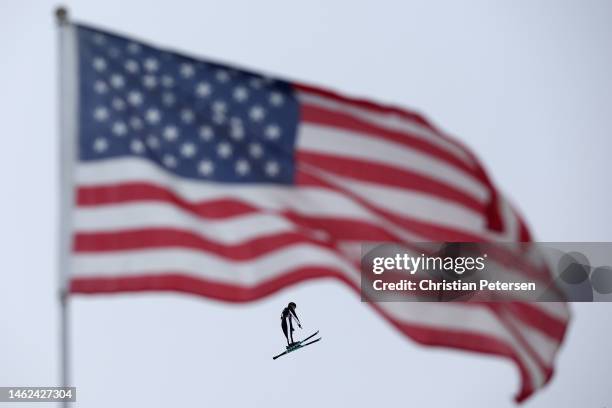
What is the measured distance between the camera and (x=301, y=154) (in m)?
16.8

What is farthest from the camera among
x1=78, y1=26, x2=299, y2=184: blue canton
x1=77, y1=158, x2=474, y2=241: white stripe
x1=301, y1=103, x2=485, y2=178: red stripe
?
x1=301, y1=103, x2=485, y2=178: red stripe

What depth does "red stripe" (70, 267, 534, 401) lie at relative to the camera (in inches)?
611

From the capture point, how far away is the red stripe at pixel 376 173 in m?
16.8

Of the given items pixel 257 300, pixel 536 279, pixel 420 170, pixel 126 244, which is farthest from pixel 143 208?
pixel 536 279

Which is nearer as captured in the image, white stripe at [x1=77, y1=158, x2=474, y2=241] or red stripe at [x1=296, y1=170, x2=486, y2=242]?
white stripe at [x1=77, y1=158, x2=474, y2=241]

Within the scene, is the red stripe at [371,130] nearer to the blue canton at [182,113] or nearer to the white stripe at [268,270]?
the blue canton at [182,113]

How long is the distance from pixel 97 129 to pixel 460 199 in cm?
411

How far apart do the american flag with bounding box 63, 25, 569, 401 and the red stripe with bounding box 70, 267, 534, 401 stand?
0.6 inches

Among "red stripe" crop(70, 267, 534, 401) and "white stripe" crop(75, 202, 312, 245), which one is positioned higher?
"white stripe" crop(75, 202, 312, 245)

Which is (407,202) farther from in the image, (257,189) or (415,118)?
(257,189)

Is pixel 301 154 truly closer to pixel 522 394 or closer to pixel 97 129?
pixel 97 129

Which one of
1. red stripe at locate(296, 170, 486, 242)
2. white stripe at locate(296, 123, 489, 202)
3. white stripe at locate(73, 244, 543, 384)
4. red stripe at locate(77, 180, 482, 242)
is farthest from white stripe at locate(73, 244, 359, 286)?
white stripe at locate(296, 123, 489, 202)

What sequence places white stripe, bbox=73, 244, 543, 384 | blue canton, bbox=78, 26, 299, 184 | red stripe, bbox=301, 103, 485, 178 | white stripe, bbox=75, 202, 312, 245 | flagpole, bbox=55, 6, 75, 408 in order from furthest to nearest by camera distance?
red stripe, bbox=301, 103, 485, 178
blue canton, bbox=78, 26, 299, 184
white stripe, bbox=75, 202, 312, 245
white stripe, bbox=73, 244, 543, 384
flagpole, bbox=55, 6, 75, 408

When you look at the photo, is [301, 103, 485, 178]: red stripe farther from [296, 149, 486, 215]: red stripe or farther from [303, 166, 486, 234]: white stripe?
[303, 166, 486, 234]: white stripe
